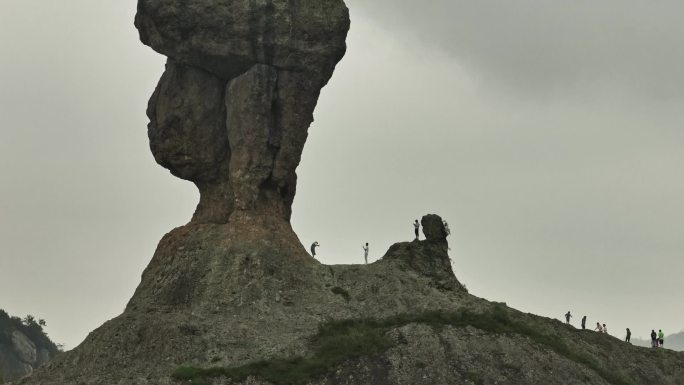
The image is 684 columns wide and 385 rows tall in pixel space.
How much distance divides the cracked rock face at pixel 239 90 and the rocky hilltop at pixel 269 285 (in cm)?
14

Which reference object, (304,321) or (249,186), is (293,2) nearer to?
(249,186)

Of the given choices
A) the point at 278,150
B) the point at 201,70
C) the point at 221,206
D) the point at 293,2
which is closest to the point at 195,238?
the point at 221,206

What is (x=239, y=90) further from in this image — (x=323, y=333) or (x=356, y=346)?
(x=356, y=346)

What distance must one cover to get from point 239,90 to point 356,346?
30350mm

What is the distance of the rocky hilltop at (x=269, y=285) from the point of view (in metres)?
57.9

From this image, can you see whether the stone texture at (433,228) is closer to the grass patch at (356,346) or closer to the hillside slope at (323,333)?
the hillside slope at (323,333)

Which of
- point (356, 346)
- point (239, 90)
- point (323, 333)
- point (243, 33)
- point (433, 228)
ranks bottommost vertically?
point (356, 346)

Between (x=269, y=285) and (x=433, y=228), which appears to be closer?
(x=269, y=285)

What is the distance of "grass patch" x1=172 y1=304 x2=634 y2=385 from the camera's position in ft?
184

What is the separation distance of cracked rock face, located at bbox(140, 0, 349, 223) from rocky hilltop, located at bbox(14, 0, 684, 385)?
0.14 metres

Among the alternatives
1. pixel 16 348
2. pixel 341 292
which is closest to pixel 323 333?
pixel 341 292

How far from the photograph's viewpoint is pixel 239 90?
7794cm

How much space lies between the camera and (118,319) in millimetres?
61688

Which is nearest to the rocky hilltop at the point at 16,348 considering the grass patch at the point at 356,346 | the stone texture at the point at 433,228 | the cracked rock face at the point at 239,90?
the cracked rock face at the point at 239,90
